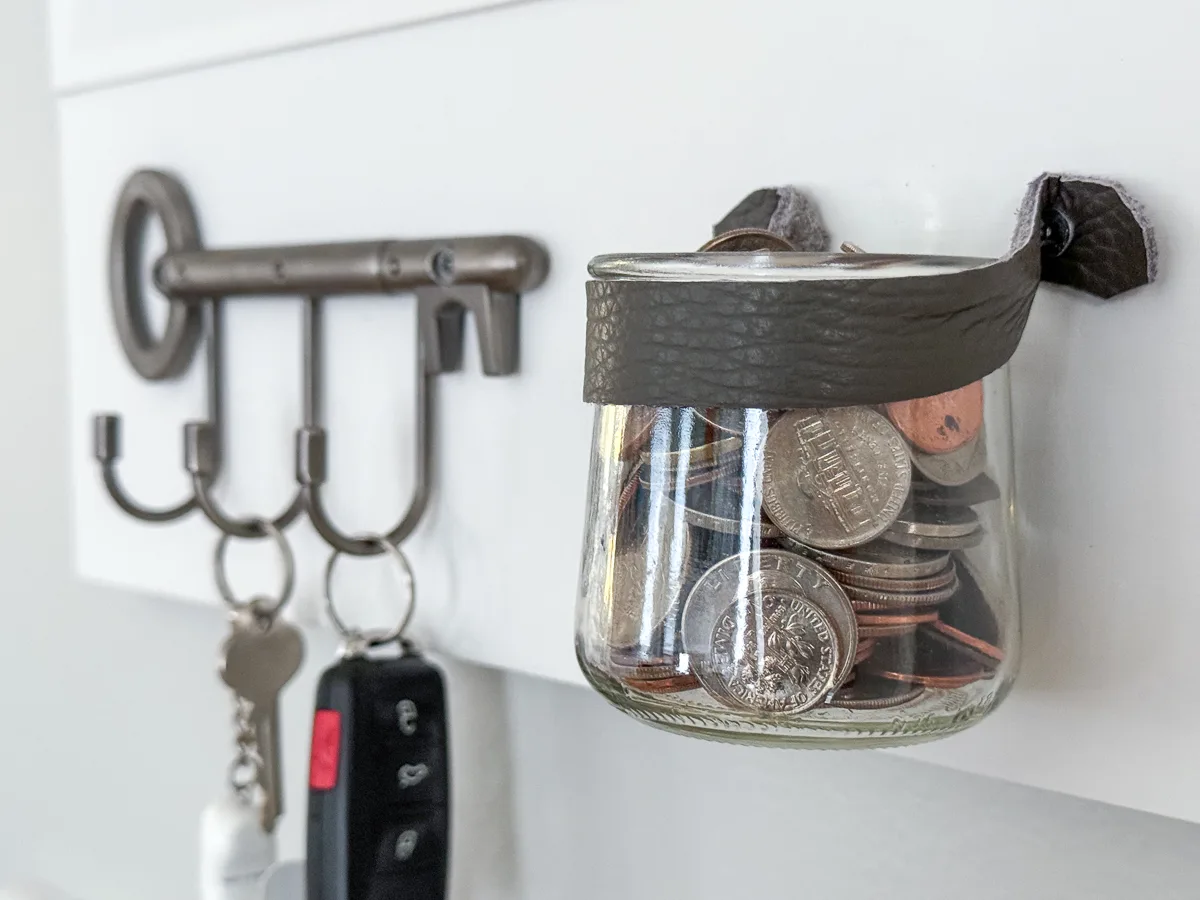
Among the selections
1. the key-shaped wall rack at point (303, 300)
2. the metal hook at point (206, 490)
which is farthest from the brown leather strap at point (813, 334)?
the metal hook at point (206, 490)

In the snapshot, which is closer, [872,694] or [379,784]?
[872,694]

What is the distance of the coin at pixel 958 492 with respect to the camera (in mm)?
335

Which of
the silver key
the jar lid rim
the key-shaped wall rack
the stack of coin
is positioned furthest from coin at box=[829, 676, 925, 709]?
the silver key

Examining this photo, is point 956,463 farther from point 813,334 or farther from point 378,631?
point 378,631

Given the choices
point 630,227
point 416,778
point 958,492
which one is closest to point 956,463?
point 958,492

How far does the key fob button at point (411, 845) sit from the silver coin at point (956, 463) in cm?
30

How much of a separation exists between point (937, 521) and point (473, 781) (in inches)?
13.0

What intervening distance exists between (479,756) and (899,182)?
13.3 inches

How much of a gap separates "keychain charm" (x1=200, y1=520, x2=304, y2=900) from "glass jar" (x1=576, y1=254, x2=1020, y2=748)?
0.28 meters

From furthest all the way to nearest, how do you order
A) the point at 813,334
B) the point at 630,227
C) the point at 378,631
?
the point at 378,631 < the point at 630,227 < the point at 813,334

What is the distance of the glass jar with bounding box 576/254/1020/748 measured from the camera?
322 millimetres

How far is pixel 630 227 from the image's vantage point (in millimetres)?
472

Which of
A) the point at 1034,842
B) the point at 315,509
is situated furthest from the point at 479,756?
the point at 1034,842

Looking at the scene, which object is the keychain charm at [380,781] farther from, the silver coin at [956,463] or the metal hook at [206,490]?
the silver coin at [956,463]
